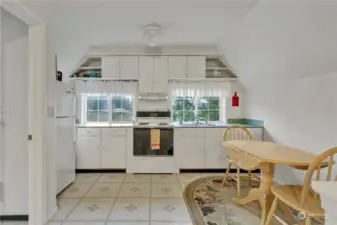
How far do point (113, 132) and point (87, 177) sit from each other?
0.88 meters

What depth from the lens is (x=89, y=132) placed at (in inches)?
166

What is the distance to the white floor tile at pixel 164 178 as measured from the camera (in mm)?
3822

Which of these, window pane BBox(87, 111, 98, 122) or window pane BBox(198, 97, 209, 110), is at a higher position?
window pane BBox(198, 97, 209, 110)

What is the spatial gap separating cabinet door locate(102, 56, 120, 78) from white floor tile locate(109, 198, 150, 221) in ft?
7.86

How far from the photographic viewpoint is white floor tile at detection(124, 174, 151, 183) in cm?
382

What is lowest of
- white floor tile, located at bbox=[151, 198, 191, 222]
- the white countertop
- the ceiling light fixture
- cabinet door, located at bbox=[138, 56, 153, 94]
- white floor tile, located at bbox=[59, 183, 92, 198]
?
white floor tile, located at bbox=[151, 198, 191, 222]

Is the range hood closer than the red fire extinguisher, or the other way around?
the range hood

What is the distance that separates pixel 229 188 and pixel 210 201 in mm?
616

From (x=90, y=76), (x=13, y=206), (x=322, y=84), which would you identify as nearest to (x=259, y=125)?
(x=322, y=84)

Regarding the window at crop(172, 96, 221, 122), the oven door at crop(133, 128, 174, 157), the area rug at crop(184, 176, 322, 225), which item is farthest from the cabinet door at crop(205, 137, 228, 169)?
the window at crop(172, 96, 221, 122)

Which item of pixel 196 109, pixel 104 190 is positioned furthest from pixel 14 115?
pixel 196 109

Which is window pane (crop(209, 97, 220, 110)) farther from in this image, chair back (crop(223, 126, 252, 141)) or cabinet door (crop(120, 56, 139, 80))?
cabinet door (crop(120, 56, 139, 80))

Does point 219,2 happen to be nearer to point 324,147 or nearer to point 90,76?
point 324,147

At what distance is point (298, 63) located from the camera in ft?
9.41
